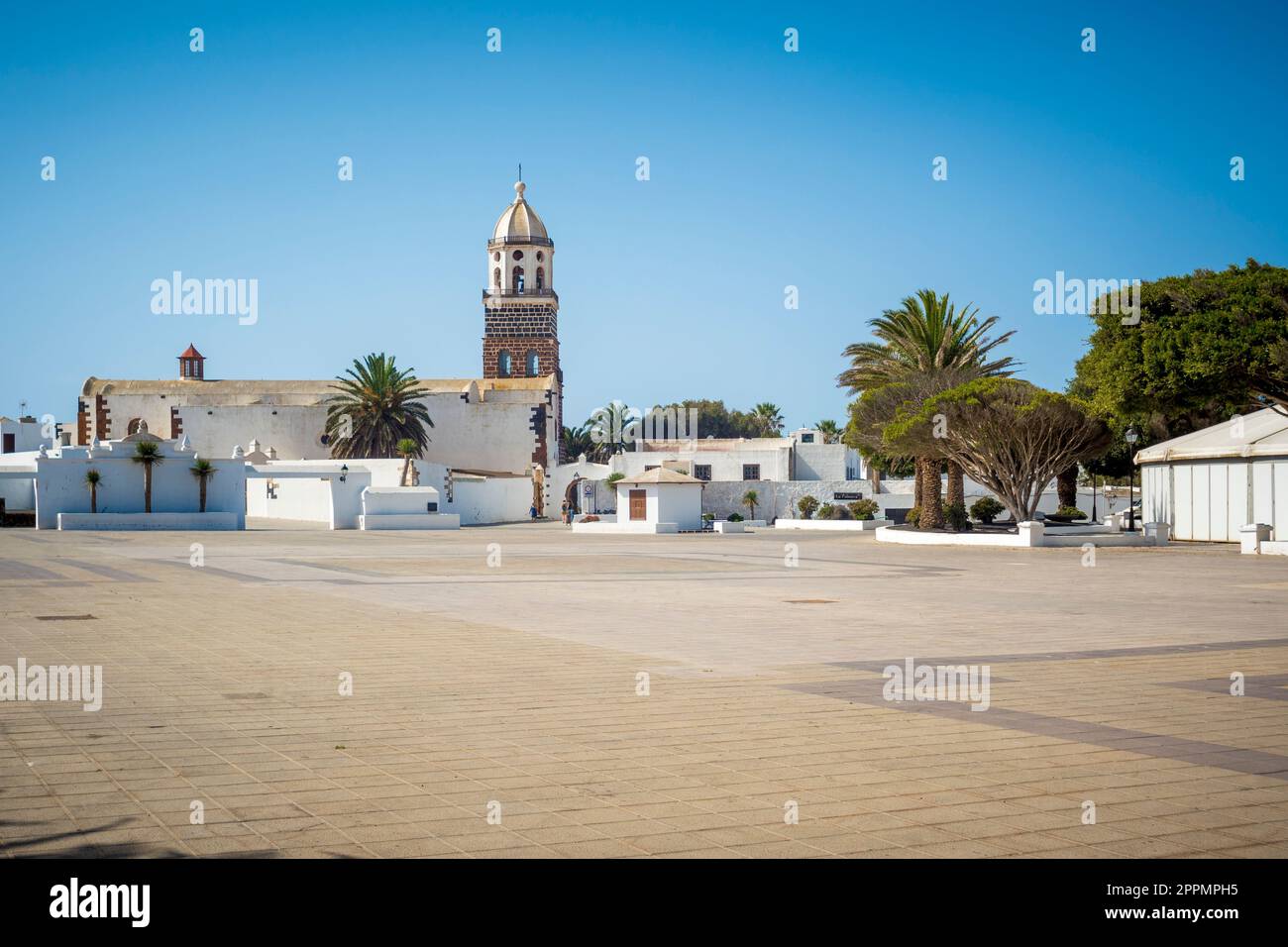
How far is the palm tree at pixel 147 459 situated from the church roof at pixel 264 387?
92.9ft

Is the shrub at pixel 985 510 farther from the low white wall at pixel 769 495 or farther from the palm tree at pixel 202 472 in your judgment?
the palm tree at pixel 202 472

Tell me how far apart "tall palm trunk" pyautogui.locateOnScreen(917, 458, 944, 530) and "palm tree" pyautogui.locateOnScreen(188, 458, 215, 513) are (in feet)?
95.2

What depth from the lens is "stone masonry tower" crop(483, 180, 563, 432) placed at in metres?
85.4

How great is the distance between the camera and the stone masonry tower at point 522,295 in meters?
85.4

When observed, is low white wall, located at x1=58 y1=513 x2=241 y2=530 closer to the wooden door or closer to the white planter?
the white planter

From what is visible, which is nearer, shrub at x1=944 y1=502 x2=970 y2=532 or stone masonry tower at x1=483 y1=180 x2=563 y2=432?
shrub at x1=944 y1=502 x2=970 y2=532

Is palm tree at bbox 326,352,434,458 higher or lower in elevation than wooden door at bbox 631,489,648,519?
higher

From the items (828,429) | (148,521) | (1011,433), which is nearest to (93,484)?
(148,521)

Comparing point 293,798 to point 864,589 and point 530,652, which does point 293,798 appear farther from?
point 864,589

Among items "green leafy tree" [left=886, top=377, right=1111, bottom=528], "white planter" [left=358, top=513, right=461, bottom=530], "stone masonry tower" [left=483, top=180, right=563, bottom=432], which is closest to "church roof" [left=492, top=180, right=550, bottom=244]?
"stone masonry tower" [left=483, top=180, right=563, bottom=432]

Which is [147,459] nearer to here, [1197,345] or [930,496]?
[930,496]

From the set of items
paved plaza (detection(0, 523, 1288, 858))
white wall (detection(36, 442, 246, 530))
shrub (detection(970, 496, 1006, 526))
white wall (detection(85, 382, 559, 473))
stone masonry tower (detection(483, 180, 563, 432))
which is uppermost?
stone masonry tower (detection(483, 180, 563, 432))
